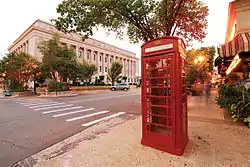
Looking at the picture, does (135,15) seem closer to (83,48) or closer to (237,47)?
(237,47)

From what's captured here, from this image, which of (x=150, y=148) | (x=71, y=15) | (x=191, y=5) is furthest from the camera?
(x=191, y=5)

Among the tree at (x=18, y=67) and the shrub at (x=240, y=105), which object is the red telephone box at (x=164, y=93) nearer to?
the shrub at (x=240, y=105)

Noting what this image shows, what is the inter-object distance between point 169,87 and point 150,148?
1.53 m

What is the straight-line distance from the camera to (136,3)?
5371 mm

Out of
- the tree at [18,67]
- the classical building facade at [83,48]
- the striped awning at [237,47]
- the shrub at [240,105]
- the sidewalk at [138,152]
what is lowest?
the sidewalk at [138,152]

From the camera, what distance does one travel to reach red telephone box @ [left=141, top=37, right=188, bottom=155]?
2.91 m

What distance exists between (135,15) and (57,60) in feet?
64.2

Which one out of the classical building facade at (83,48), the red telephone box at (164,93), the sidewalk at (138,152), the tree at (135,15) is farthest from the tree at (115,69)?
the red telephone box at (164,93)

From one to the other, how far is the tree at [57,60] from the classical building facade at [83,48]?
14.8 feet

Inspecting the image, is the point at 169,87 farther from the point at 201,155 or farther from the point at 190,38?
the point at 190,38

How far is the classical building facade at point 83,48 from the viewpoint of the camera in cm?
3378

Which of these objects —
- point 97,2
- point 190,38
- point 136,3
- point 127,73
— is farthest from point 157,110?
point 127,73

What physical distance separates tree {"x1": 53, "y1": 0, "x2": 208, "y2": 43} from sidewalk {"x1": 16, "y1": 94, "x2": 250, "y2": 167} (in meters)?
4.20

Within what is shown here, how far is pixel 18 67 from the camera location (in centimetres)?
2220
